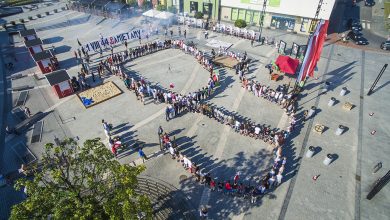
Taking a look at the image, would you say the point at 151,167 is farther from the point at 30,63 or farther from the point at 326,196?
the point at 30,63

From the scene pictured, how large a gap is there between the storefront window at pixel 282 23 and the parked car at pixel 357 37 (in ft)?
32.4

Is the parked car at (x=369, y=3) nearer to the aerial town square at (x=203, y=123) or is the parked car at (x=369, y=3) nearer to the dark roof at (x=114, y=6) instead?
the aerial town square at (x=203, y=123)

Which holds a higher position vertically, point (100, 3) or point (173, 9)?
point (100, 3)

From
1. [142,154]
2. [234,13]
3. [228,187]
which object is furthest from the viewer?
[234,13]

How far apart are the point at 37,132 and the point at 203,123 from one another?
17.0 meters

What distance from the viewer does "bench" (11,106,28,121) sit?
28.4m

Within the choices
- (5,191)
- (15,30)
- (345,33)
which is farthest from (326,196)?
(15,30)

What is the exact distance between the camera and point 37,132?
2638cm

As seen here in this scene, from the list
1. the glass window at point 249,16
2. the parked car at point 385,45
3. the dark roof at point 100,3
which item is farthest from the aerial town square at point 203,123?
the dark roof at point 100,3

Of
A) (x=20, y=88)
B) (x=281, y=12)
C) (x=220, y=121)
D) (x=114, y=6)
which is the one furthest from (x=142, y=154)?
(x=114, y=6)

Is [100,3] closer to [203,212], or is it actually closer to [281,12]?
[281,12]

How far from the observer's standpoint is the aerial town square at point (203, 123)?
16400mm

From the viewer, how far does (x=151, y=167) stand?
22.3 meters

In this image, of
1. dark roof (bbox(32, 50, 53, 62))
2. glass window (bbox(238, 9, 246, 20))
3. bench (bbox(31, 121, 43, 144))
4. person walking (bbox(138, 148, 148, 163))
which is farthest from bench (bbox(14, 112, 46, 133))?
glass window (bbox(238, 9, 246, 20))
